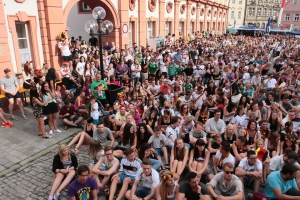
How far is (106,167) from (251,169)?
9.90 ft

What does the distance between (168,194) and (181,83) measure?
616cm

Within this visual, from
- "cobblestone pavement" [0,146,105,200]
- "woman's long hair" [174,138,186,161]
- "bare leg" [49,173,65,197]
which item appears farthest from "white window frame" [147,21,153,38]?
"bare leg" [49,173,65,197]

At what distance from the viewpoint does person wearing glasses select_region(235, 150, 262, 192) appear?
494 centimetres

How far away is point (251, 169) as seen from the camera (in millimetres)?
5078

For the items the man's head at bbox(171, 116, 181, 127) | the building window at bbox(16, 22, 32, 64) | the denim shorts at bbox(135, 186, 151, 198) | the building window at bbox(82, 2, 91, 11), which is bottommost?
the denim shorts at bbox(135, 186, 151, 198)

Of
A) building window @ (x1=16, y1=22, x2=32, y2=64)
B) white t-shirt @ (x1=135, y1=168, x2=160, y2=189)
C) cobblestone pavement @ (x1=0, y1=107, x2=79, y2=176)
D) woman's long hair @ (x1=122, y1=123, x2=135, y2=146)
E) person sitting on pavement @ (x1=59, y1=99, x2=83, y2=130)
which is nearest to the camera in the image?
white t-shirt @ (x1=135, y1=168, x2=160, y2=189)

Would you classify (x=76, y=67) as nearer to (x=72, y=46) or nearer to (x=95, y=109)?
(x=72, y=46)

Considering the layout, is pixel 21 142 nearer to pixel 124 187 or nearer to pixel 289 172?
pixel 124 187

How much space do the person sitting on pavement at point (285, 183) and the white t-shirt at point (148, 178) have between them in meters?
2.07

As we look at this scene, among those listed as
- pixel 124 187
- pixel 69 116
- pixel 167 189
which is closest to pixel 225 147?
pixel 167 189

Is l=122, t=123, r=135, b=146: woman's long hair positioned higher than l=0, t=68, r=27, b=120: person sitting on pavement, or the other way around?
l=0, t=68, r=27, b=120: person sitting on pavement

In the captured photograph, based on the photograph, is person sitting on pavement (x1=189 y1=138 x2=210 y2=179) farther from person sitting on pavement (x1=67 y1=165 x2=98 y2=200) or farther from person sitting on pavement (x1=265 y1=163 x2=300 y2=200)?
person sitting on pavement (x1=67 y1=165 x2=98 y2=200)

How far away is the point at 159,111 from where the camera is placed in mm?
7770

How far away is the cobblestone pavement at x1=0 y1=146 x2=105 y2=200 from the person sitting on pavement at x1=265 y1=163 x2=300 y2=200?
324cm
